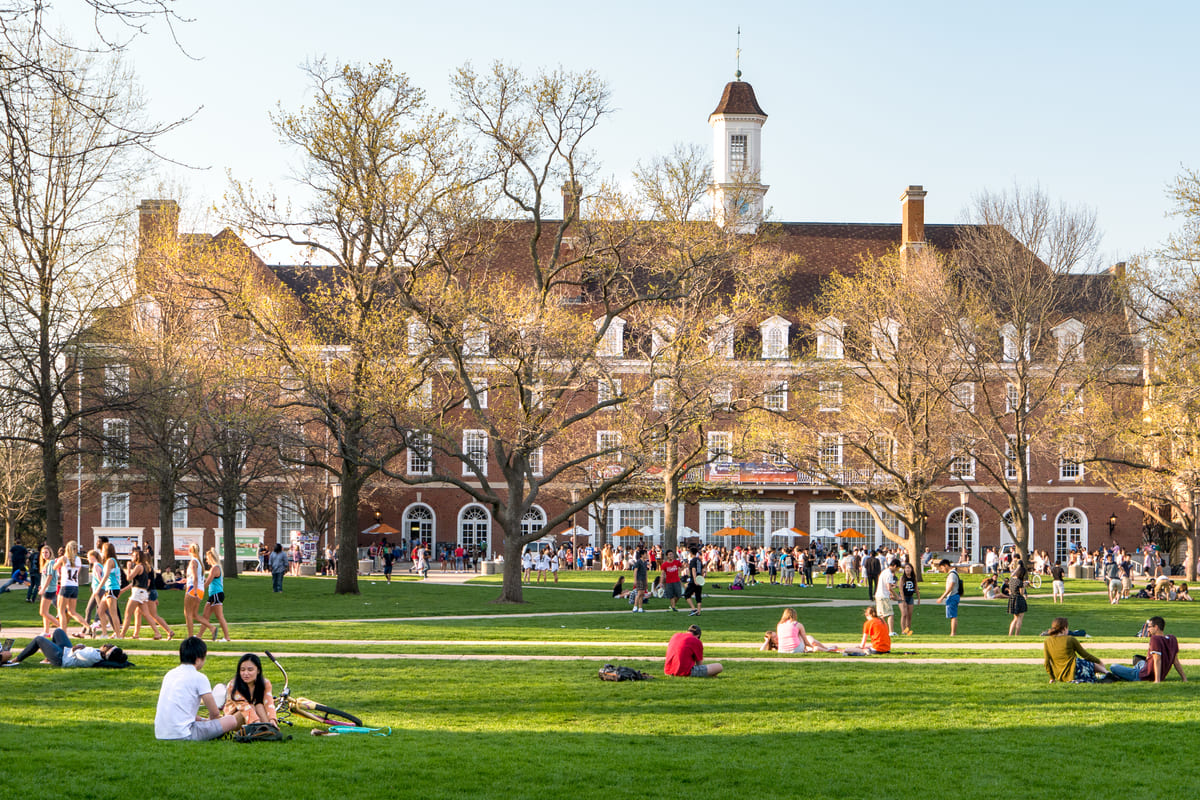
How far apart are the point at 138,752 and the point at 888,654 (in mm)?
12346

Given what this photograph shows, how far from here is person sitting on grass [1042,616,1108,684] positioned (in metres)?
15.3

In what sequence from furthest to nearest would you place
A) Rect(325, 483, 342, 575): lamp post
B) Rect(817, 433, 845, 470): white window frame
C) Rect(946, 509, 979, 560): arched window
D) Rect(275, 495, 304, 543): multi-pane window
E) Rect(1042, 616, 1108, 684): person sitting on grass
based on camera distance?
Rect(946, 509, 979, 560): arched window, Rect(275, 495, 304, 543): multi-pane window, Rect(817, 433, 845, 470): white window frame, Rect(325, 483, 342, 575): lamp post, Rect(1042, 616, 1108, 684): person sitting on grass

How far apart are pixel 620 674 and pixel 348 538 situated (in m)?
20.3

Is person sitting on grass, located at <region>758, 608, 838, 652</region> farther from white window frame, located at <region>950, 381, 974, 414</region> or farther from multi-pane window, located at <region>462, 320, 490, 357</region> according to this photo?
Result: white window frame, located at <region>950, 381, 974, 414</region>

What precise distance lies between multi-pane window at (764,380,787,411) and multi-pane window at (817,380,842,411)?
4.54ft

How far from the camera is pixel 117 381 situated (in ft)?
109

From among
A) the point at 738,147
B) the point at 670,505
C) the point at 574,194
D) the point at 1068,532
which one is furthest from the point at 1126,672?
the point at 738,147

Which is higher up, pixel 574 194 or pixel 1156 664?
pixel 574 194

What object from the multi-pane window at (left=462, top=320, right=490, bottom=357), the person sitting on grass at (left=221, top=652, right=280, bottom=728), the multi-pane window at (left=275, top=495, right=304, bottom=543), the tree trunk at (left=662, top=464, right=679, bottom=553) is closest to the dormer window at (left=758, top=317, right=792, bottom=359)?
the tree trunk at (left=662, top=464, right=679, bottom=553)

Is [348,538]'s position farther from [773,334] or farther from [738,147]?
[738,147]

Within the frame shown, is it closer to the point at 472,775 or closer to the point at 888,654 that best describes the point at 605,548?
the point at 888,654

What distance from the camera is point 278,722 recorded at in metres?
11.6

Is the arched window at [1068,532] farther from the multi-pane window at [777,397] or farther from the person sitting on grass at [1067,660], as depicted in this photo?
the person sitting on grass at [1067,660]

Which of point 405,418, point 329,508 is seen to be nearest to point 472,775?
point 405,418
